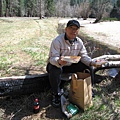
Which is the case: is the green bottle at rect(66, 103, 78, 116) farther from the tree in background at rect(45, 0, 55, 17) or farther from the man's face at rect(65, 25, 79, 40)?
the tree in background at rect(45, 0, 55, 17)

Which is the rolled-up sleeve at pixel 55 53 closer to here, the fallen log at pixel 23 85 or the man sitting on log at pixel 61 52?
the man sitting on log at pixel 61 52

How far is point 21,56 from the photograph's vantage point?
6168 mm

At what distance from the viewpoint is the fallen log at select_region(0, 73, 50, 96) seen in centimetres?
323

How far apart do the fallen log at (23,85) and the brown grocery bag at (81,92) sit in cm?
68

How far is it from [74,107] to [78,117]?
0.18m

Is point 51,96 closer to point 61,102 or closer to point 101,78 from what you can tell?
point 61,102

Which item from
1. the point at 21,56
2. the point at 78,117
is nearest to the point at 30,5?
the point at 21,56

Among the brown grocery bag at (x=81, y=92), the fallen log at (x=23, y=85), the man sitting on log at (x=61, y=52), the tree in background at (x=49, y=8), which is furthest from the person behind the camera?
the tree in background at (x=49, y=8)

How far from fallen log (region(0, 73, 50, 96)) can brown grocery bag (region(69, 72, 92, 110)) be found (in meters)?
0.68

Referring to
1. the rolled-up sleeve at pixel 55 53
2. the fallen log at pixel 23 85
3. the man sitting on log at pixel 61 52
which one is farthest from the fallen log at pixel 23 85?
the rolled-up sleeve at pixel 55 53

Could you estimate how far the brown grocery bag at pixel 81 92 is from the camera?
9.63ft

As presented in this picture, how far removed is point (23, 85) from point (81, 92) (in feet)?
3.51

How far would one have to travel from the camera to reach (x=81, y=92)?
9.73 ft


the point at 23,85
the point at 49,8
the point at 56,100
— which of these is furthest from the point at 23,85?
the point at 49,8
